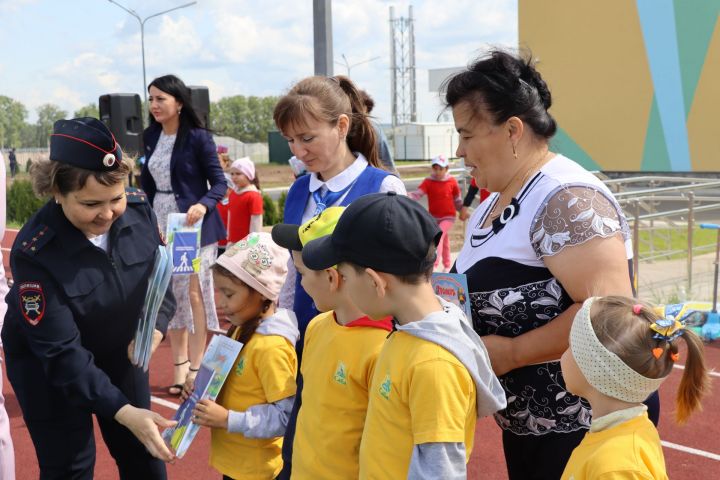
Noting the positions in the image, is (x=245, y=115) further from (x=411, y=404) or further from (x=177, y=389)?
(x=411, y=404)

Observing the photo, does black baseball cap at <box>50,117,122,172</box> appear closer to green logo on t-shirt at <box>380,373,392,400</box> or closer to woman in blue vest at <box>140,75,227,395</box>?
green logo on t-shirt at <box>380,373,392,400</box>

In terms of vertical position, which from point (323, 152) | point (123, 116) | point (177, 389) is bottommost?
point (177, 389)

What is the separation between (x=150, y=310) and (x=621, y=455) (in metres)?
1.89

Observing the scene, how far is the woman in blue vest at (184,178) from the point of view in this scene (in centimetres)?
571

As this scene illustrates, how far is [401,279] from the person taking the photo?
208 cm

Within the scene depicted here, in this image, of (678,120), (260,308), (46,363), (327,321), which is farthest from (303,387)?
(678,120)

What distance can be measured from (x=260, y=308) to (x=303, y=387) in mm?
596

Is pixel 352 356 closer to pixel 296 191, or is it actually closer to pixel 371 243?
pixel 371 243

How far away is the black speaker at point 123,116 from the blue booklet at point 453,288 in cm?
1141

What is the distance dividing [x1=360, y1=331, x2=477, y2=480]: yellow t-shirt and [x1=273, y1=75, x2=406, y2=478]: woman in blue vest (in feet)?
3.31

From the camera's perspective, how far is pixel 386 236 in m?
2.04

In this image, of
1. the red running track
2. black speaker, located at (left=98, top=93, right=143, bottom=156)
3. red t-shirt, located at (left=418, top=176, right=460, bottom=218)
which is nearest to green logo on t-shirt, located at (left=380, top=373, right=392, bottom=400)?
the red running track

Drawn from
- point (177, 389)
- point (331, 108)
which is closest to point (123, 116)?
point (177, 389)

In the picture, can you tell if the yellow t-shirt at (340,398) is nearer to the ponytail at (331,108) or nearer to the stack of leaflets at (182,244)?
the ponytail at (331,108)
